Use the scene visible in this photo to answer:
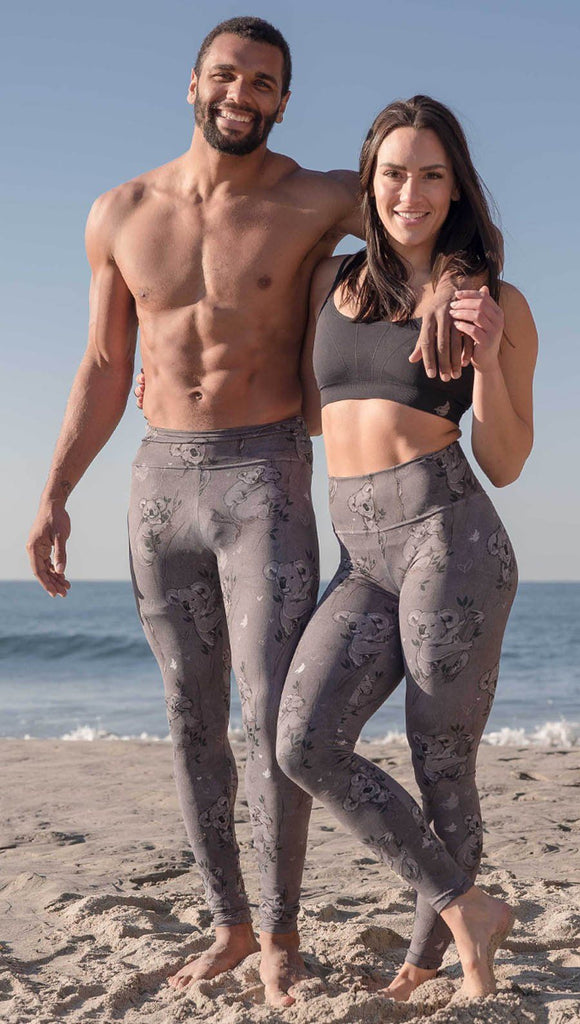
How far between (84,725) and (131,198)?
11.4 meters

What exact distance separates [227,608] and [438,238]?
46.4 inches

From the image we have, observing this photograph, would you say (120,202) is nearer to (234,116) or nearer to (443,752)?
(234,116)

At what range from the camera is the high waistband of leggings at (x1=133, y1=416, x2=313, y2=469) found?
3.14 m

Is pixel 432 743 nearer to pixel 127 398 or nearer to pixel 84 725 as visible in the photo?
pixel 127 398

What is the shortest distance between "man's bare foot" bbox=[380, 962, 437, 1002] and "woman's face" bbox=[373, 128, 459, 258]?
1.96 m

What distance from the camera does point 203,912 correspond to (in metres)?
4.04

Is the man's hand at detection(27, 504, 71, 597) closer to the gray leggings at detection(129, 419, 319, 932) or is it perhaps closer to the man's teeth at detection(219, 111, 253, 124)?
the gray leggings at detection(129, 419, 319, 932)

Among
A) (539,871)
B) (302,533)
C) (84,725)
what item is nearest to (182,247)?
(302,533)

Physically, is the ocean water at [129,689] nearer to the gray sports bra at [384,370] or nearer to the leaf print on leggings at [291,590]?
the leaf print on leggings at [291,590]

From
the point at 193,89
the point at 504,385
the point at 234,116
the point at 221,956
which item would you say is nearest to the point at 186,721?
the point at 221,956

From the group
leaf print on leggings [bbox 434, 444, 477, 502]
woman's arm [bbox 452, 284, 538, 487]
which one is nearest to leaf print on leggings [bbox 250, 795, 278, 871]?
leaf print on leggings [bbox 434, 444, 477, 502]

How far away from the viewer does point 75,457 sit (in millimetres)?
3570

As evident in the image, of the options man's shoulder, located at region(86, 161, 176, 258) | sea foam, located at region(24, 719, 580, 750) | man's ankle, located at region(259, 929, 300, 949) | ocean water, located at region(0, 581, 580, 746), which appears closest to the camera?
man's ankle, located at region(259, 929, 300, 949)

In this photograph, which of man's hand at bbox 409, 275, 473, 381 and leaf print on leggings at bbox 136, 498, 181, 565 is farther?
leaf print on leggings at bbox 136, 498, 181, 565
